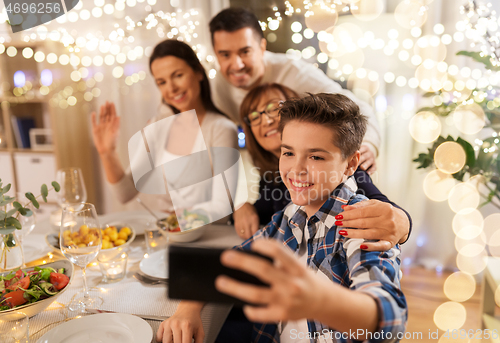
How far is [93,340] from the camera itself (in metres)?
0.62

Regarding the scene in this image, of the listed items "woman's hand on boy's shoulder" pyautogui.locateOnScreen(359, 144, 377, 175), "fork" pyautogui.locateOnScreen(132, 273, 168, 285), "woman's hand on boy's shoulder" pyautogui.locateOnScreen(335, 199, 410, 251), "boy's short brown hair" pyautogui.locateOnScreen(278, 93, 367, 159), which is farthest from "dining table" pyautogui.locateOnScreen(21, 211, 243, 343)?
"woman's hand on boy's shoulder" pyautogui.locateOnScreen(359, 144, 377, 175)

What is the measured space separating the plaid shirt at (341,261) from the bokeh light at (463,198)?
1.49 meters

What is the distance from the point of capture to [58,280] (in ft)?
2.39

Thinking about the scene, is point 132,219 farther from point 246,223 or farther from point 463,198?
point 463,198

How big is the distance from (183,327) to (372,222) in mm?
424

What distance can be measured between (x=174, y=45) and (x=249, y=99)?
1.41 ft

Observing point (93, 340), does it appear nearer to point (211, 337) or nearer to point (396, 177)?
point (211, 337)

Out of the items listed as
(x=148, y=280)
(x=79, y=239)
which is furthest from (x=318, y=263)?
(x=79, y=239)

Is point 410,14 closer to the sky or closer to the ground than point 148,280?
closer to the sky

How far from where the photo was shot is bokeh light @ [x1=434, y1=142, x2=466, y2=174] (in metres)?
1.41

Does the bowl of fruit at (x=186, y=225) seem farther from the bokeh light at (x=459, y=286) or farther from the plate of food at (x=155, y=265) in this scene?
the bokeh light at (x=459, y=286)

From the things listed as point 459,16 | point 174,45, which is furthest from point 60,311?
point 459,16

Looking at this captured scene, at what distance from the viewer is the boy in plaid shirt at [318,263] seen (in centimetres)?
37

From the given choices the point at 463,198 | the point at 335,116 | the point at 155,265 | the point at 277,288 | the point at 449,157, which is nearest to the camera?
the point at 277,288
